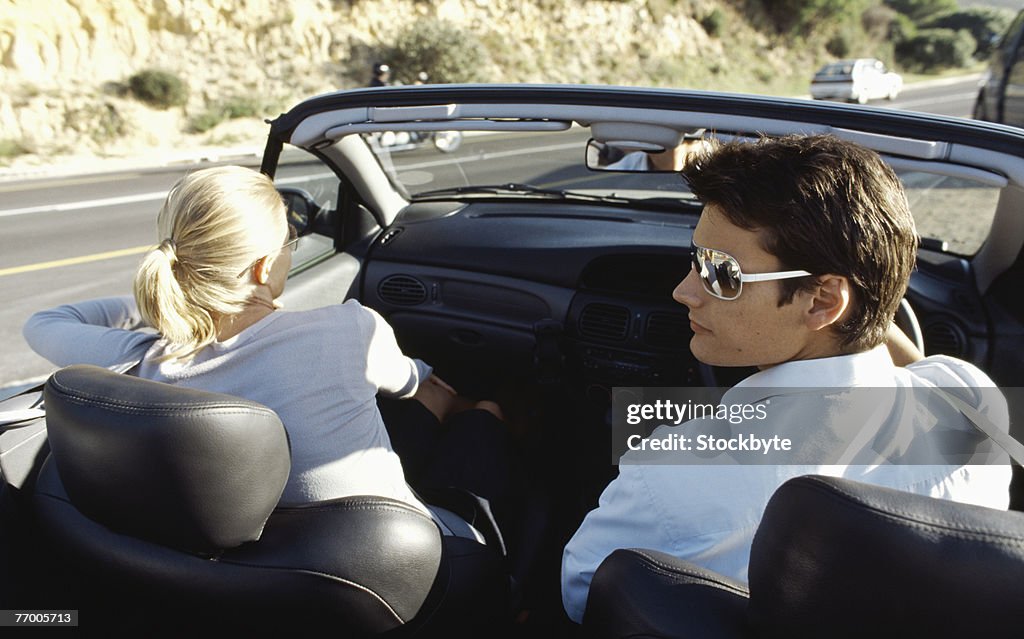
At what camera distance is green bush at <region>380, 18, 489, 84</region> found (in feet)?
75.5

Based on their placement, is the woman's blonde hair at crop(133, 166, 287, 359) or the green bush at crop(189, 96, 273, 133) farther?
the green bush at crop(189, 96, 273, 133)

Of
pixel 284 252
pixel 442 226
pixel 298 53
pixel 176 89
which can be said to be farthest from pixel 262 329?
pixel 298 53

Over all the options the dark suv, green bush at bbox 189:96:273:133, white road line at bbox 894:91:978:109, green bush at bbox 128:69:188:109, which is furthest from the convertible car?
white road line at bbox 894:91:978:109

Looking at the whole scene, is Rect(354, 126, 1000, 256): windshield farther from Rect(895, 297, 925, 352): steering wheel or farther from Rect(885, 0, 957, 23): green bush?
Rect(885, 0, 957, 23): green bush

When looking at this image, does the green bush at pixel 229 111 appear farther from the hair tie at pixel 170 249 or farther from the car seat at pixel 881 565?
the car seat at pixel 881 565

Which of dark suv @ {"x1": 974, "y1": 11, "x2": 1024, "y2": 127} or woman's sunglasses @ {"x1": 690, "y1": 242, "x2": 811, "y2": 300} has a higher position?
woman's sunglasses @ {"x1": 690, "y1": 242, "x2": 811, "y2": 300}

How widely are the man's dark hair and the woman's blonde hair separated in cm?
123

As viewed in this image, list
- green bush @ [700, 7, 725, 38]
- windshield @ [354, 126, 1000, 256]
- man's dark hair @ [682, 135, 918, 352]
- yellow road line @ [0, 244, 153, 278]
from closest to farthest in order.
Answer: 1. man's dark hair @ [682, 135, 918, 352]
2. windshield @ [354, 126, 1000, 256]
3. yellow road line @ [0, 244, 153, 278]
4. green bush @ [700, 7, 725, 38]

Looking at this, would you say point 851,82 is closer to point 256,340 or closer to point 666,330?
point 666,330

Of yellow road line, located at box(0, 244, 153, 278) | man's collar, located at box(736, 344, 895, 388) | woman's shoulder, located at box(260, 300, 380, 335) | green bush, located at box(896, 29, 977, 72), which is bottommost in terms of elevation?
green bush, located at box(896, 29, 977, 72)

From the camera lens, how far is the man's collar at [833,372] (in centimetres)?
153

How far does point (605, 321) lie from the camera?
11.0ft

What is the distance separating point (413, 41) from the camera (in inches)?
910

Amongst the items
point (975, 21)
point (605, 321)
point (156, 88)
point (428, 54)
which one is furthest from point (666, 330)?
point (975, 21)
